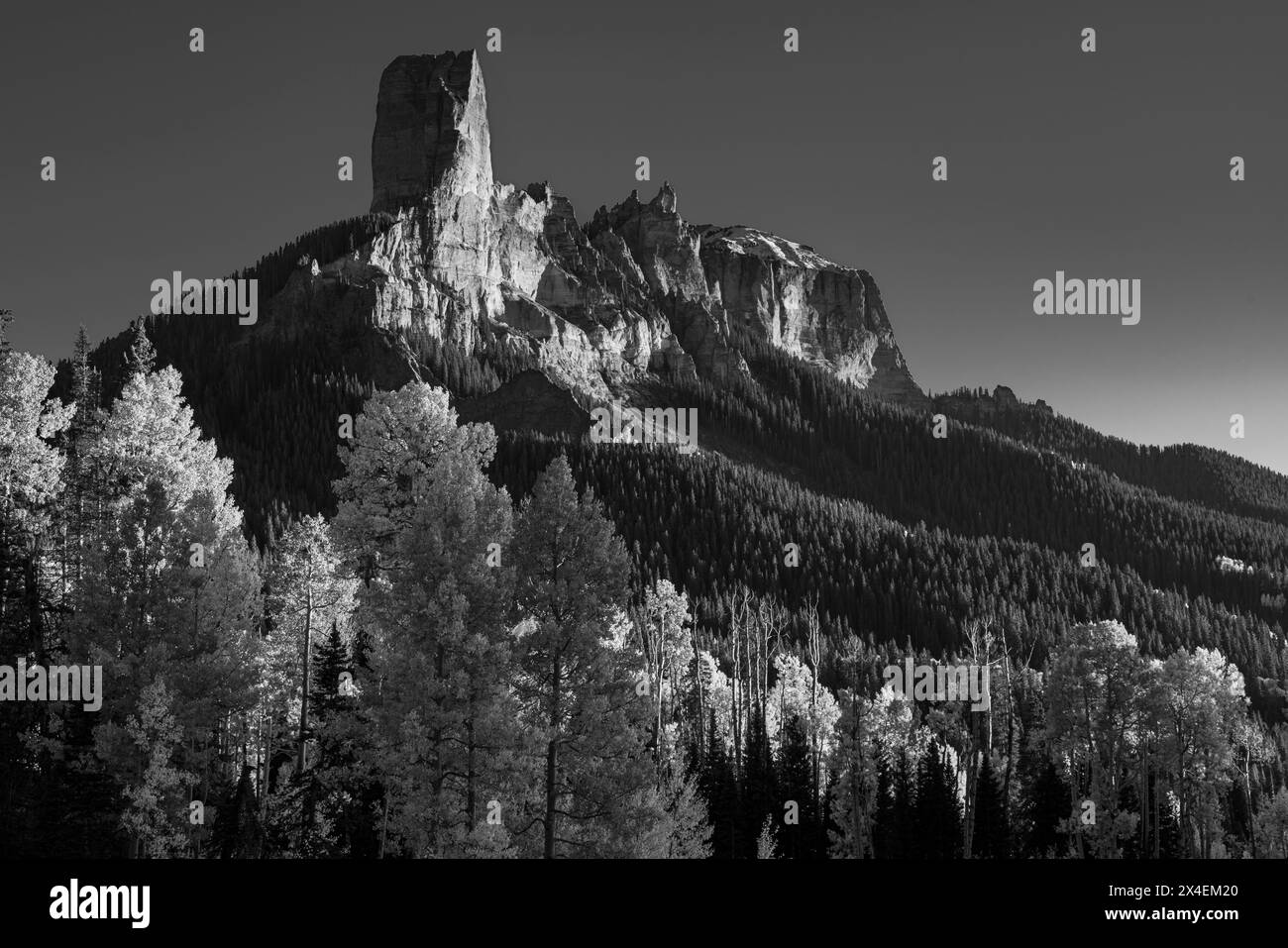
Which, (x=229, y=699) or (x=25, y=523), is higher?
(x=25, y=523)

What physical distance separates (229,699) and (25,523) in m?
13.6

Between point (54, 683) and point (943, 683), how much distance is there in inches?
3362

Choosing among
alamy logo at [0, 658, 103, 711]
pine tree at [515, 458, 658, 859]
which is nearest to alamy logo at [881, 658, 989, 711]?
pine tree at [515, 458, 658, 859]

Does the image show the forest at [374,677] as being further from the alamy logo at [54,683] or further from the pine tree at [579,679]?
the alamy logo at [54,683]

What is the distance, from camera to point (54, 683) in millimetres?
30531

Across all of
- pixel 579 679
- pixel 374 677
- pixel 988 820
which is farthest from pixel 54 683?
pixel 988 820
